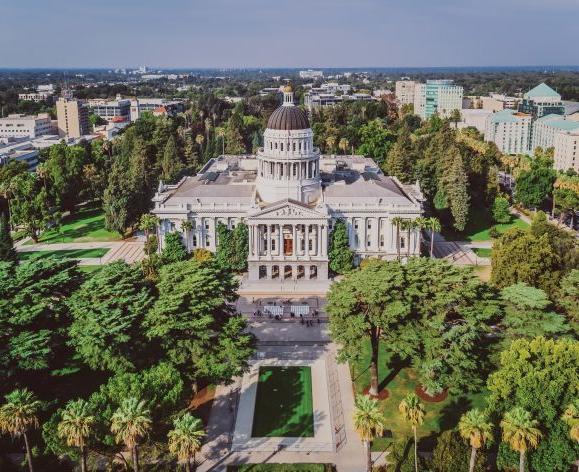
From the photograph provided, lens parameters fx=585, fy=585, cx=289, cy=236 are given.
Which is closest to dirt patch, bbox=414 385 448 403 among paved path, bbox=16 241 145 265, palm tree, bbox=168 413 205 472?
palm tree, bbox=168 413 205 472

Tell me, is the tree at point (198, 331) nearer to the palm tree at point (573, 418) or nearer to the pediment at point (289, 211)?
the palm tree at point (573, 418)

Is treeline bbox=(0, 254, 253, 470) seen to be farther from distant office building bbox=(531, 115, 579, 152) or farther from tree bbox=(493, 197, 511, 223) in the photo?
distant office building bbox=(531, 115, 579, 152)

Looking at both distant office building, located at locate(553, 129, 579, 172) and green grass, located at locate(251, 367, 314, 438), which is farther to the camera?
distant office building, located at locate(553, 129, 579, 172)

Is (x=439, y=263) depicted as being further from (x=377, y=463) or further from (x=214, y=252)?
(x=214, y=252)

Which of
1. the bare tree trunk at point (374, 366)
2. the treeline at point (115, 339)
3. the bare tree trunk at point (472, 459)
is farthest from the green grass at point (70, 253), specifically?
the bare tree trunk at point (472, 459)

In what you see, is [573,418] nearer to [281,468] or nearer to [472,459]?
[472,459]

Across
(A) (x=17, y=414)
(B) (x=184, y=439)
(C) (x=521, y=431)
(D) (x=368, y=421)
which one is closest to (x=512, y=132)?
(C) (x=521, y=431)
